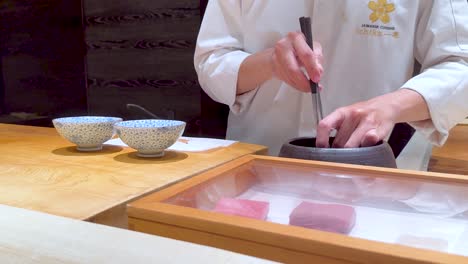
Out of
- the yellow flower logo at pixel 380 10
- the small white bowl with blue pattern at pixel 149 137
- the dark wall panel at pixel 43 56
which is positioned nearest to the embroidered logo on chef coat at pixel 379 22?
the yellow flower logo at pixel 380 10

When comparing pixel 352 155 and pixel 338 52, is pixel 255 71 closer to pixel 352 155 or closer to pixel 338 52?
pixel 338 52

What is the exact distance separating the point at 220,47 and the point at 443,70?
72 centimetres

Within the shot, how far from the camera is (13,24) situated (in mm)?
3578

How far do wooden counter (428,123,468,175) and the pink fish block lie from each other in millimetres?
930

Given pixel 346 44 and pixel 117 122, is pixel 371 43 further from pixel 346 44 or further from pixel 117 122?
pixel 117 122

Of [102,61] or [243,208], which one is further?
[102,61]

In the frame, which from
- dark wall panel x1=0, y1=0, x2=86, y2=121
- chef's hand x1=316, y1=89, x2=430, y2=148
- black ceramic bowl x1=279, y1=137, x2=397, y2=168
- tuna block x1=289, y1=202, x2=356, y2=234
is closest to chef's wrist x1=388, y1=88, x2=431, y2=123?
chef's hand x1=316, y1=89, x2=430, y2=148

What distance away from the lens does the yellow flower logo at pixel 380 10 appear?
57.1 inches

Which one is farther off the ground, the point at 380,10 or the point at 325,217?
the point at 380,10

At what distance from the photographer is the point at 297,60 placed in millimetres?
1145

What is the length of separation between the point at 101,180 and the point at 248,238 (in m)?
0.43

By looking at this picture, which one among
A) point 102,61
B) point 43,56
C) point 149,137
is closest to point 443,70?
point 149,137

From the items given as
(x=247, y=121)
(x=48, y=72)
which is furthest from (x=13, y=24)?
(x=247, y=121)

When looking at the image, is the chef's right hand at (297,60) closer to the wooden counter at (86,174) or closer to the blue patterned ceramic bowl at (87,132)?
the wooden counter at (86,174)
